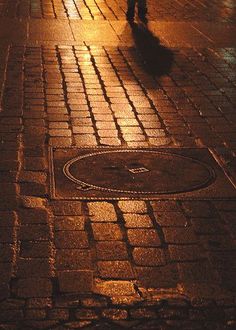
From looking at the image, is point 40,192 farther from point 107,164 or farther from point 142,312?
point 142,312

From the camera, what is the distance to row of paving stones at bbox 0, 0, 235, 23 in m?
14.5

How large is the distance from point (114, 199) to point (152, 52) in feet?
19.7

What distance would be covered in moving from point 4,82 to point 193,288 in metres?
5.51

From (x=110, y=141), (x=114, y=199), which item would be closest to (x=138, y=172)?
(x=114, y=199)

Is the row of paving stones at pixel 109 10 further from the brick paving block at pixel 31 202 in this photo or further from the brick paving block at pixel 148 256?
the brick paving block at pixel 148 256

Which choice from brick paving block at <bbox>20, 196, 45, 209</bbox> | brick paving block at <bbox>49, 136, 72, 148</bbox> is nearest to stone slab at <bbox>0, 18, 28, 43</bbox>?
brick paving block at <bbox>49, 136, 72, 148</bbox>

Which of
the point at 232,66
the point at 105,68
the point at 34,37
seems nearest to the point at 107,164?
the point at 105,68

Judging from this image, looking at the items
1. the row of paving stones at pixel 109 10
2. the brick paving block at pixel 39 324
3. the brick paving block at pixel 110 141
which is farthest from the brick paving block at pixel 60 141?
the row of paving stones at pixel 109 10

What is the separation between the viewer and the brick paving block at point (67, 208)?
5.12 meters

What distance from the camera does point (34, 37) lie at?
39.5ft

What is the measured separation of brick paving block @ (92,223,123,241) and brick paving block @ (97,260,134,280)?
0.33 m

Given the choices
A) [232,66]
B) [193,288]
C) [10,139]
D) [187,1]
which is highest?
[193,288]

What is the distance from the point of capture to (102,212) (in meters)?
5.14

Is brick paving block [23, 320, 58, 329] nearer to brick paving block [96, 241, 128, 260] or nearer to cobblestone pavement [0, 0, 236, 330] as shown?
cobblestone pavement [0, 0, 236, 330]
